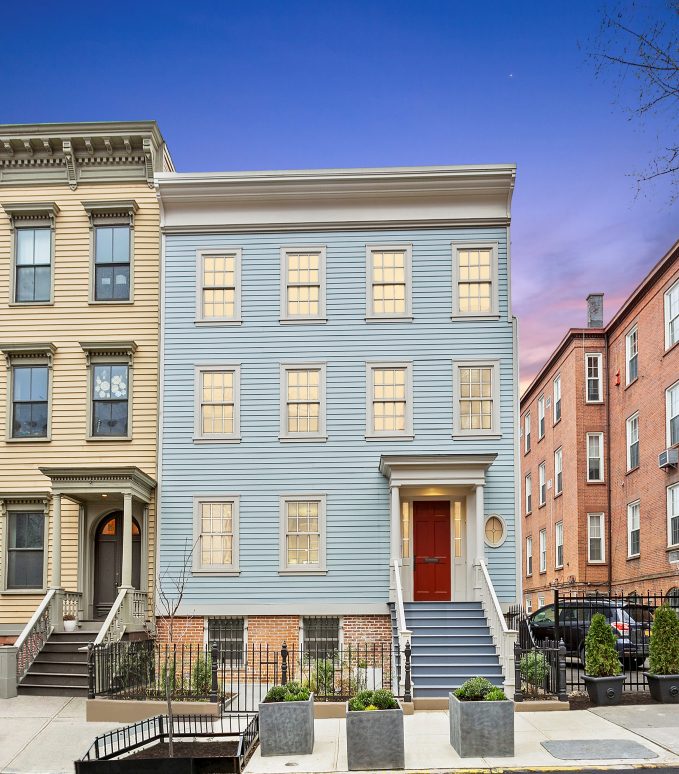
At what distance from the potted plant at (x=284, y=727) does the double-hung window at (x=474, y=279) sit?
11.9m

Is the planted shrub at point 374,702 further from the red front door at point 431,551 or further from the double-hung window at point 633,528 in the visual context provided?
the double-hung window at point 633,528

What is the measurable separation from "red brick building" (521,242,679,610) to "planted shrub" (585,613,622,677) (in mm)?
13488

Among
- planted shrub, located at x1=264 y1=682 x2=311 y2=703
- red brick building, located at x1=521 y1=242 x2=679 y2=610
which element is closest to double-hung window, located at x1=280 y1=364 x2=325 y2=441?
planted shrub, located at x1=264 y1=682 x2=311 y2=703

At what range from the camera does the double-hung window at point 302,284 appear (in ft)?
77.1

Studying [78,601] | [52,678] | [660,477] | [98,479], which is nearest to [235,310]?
[98,479]

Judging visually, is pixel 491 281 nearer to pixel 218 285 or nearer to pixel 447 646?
pixel 218 285

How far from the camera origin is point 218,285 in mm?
23719

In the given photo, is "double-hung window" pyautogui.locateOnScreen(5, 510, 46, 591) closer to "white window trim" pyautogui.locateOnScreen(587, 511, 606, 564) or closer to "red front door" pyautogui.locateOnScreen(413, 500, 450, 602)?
"red front door" pyautogui.locateOnScreen(413, 500, 450, 602)

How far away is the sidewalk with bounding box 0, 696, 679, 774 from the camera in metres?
12.6

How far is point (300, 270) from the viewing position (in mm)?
23688

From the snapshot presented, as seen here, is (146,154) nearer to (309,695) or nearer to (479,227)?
(479,227)

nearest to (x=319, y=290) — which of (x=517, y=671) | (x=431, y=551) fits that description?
(x=431, y=551)

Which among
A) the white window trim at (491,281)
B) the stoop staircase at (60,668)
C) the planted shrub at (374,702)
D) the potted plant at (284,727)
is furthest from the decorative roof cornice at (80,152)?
the planted shrub at (374,702)

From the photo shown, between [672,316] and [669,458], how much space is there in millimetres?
4586
